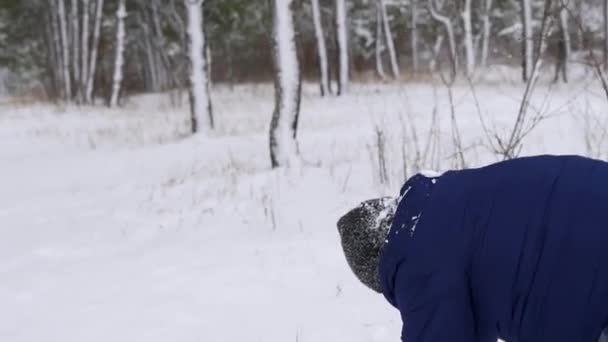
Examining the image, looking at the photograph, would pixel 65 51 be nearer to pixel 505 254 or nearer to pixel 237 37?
pixel 237 37

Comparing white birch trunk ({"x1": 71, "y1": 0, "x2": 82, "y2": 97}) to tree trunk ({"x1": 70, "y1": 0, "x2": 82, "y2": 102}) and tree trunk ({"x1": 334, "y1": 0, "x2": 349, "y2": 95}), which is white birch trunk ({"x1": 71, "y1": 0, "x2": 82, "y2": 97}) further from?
tree trunk ({"x1": 334, "y1": 0, "x2": 349, "y2": 95})

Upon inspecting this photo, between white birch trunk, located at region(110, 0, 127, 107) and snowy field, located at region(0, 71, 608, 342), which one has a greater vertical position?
white birch trunk, located at region(110, 0, 127, 107)

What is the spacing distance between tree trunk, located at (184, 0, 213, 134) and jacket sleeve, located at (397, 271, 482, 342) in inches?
366

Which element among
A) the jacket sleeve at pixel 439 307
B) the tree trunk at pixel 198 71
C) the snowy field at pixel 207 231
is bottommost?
the snowy field at pixel 207 231

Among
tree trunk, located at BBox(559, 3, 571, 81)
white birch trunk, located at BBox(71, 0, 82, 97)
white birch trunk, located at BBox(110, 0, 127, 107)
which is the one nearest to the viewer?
tree trunk, located at BBox(559, 3, 571, 81)

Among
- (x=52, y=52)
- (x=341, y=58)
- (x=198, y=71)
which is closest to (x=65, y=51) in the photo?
(x=52, y=52)

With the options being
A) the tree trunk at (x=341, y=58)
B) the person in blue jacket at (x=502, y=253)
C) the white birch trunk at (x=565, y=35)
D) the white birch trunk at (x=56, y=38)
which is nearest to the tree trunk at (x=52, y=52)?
the white birch trunk at (x=56, y=38)

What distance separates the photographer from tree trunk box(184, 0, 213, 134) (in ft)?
35.1

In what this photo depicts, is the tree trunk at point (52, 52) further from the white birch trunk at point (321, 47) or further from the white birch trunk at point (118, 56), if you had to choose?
the white birch trunk at point (321, 47)

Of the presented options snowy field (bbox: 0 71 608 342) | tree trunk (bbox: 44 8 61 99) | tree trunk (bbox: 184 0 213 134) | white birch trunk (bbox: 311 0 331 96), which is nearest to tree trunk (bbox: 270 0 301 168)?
snowy field (bbox: 0 71 608 342)

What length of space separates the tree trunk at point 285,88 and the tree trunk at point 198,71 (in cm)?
352

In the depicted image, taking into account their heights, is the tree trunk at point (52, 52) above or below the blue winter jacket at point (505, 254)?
above

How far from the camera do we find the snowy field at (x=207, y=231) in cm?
360

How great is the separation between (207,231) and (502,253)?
3.73 metres
